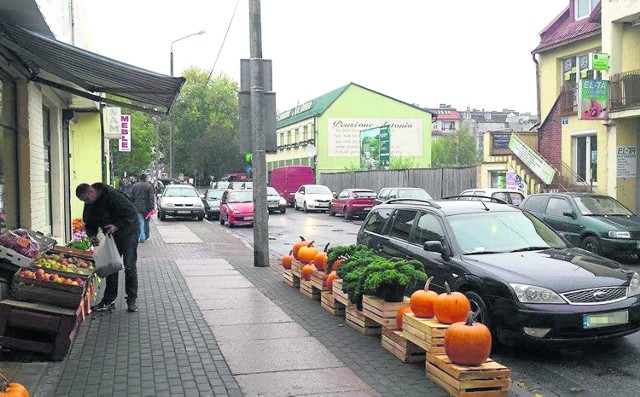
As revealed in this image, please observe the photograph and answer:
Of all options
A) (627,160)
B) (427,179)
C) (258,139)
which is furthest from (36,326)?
(427,179)

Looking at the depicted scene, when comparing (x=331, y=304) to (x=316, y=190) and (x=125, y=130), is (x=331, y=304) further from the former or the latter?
(x=316, y=190)

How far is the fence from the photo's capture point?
98.2ft

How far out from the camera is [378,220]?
8820 millimetres

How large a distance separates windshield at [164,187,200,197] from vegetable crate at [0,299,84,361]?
69.0 ft

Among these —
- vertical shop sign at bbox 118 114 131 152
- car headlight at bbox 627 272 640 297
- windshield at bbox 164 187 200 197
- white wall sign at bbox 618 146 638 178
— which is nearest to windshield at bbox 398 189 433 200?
white wall sign at bbox 618 146 638 178

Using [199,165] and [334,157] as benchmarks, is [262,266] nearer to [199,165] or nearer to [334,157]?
[334,157]

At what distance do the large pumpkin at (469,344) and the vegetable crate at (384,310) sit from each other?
1.14 metres

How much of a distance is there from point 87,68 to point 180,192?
19.6 meters

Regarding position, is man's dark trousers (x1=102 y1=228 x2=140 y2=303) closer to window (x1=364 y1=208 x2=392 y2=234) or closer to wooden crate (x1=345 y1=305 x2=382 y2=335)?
wooden crate (x1=345 y1=305 x2=382 y2=335)

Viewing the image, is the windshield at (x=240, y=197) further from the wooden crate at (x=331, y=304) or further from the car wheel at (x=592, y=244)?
the wooden crate at (x=331, y=304)

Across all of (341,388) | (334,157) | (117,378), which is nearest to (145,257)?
(117,378)

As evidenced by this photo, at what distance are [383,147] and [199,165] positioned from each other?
2966 cm

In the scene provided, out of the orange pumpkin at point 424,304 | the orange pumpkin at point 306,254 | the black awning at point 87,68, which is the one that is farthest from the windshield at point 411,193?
the orange pumpkin at point 424,304

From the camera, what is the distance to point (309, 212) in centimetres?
3419
